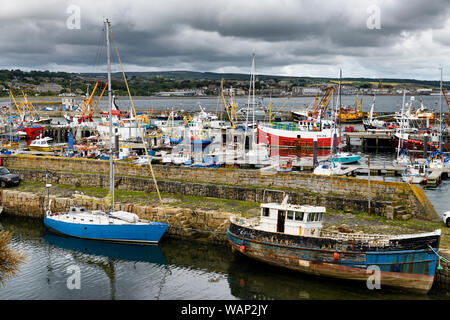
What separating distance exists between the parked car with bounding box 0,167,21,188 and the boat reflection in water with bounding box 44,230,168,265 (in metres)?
8.37

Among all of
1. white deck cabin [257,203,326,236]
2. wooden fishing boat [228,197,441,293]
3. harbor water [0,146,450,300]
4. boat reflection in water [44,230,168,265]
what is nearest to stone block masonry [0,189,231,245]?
harbor water [0,146,450,300]

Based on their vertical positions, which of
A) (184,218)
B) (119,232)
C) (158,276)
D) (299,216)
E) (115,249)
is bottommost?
(158,276)

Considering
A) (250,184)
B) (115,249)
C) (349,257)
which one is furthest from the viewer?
(250,184)

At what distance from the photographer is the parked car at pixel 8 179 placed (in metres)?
28.6

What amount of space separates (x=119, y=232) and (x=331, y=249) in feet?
33.3

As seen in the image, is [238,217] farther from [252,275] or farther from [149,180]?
[149,180]

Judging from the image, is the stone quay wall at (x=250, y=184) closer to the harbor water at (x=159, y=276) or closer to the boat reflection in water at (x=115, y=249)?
the harbor water at (x=159, y=276)

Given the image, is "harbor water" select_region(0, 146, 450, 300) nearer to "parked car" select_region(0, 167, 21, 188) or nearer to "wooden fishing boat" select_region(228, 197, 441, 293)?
"wooden fishing boat" select_region(228, 197, 441, 293)

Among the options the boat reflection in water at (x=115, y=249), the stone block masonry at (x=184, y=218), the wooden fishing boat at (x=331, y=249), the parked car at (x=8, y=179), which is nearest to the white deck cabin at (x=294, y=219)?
the wooden fishing boat at (x=331, y=249)

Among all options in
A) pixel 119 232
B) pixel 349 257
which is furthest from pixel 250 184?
pixel 349 257

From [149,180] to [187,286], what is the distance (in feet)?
36.3

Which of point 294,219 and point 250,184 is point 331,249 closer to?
point 294,219

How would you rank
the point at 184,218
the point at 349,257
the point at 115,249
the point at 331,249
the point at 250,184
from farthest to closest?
the point at 250,184 → the point at 184,218 → the point at 115,249 → the point at 331,249 → the point at 349,257

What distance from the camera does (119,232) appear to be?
68.1 ft
